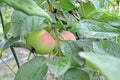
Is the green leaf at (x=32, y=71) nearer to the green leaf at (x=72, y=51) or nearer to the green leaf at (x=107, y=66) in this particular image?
the green leaf at (x=72, y=51)

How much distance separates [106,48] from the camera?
392 mm

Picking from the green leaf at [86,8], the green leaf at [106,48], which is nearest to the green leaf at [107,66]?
the green leaf at [106,48]

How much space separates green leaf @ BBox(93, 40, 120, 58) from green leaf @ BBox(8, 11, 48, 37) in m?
0.14

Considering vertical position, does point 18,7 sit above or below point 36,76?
above

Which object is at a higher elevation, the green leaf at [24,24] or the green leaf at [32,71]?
the green leaf at [24,24]

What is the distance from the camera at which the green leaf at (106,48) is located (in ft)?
1.26

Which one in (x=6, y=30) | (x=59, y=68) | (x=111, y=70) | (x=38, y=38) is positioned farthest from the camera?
(x=6, y=30)

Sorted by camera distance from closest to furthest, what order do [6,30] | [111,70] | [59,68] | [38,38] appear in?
[111,70], [59,68], [38,38], [6,30]

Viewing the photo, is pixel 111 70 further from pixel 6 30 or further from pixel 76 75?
pixel 6 30

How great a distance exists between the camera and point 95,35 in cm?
46

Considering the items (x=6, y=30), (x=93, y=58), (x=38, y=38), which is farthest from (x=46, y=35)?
(x=93, y=58)

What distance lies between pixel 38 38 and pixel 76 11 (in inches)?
7.6

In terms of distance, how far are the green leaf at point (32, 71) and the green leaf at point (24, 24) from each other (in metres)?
0.06

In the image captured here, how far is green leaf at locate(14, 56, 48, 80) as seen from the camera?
486 mm
